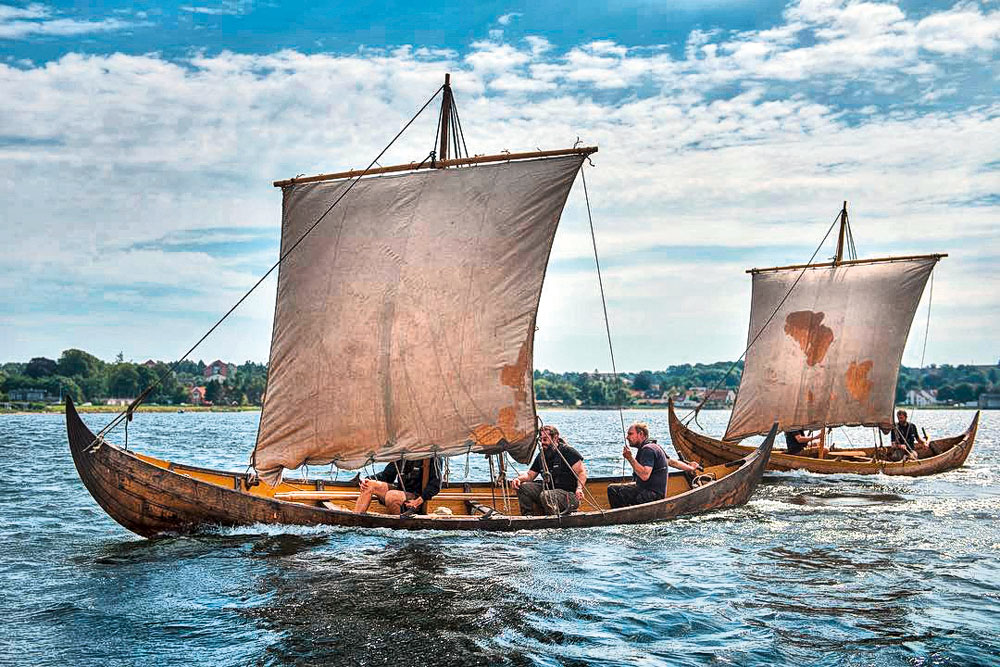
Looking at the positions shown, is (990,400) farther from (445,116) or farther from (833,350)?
(445,116)

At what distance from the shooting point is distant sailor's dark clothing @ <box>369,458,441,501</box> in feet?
57.0

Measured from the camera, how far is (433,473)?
18.0 m

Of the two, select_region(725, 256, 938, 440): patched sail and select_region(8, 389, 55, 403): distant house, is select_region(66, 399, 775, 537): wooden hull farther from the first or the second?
select_region(8, 389, 55, 403): distant house

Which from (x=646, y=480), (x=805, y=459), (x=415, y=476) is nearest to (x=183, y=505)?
(x=415, y=476)

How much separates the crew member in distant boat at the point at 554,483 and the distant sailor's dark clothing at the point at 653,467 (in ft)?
4.30

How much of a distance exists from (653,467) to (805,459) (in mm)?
13441

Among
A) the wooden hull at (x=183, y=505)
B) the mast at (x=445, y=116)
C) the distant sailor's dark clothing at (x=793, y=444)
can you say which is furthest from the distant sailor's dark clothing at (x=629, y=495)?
the distant sailor's dark clothing at (x=793, y=444)

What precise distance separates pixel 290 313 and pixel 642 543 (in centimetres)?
788

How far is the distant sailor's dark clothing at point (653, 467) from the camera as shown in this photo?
57.9 feet

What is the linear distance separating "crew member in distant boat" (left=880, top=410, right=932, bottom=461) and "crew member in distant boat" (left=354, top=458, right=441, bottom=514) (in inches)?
793

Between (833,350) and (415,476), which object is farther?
(833,350)

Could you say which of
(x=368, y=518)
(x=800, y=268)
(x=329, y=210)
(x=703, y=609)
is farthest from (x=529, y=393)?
(x=800, y=268)

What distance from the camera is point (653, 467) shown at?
17.7m

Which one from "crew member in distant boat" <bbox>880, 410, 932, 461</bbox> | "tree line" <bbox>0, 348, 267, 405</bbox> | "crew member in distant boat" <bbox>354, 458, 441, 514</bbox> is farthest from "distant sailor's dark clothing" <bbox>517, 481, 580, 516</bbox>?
"tree line" <bbox>0, 348, 267, 405</bbox>
